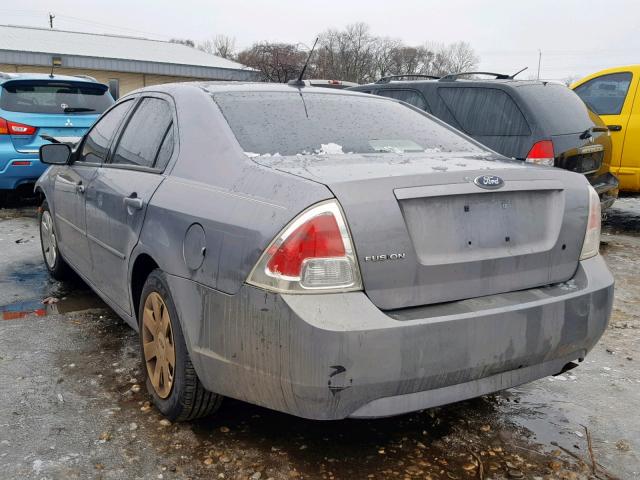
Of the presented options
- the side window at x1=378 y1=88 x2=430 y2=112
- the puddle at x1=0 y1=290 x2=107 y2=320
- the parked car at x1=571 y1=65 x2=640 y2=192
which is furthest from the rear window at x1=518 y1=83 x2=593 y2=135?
the puddle at x1=0 y1=290 x2=107 y2=320

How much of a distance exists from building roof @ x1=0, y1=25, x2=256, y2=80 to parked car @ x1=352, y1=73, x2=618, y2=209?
2665 centimetres

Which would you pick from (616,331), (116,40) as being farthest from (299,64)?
(616,331)

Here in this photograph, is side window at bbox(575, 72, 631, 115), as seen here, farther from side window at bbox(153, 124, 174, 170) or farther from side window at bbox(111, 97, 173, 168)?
side window at bbox(153, 124, 174, 170)

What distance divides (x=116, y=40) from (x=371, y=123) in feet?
127

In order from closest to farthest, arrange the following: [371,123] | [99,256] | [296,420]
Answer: [296,420]
[371,123]
[99,256]

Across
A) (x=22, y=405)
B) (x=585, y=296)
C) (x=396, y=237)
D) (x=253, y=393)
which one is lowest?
(x=22, y=405)

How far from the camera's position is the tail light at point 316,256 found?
2076 mm

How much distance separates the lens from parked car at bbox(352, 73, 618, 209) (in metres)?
5.72

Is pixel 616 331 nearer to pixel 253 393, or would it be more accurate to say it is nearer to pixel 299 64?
pixel 253 393

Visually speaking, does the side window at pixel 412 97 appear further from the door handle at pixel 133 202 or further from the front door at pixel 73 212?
the door handle at pixel 133 202

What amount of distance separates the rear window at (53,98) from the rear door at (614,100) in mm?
6675

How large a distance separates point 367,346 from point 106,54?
1323 inches

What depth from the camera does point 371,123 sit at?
3152 millimetres

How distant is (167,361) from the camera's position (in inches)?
109
